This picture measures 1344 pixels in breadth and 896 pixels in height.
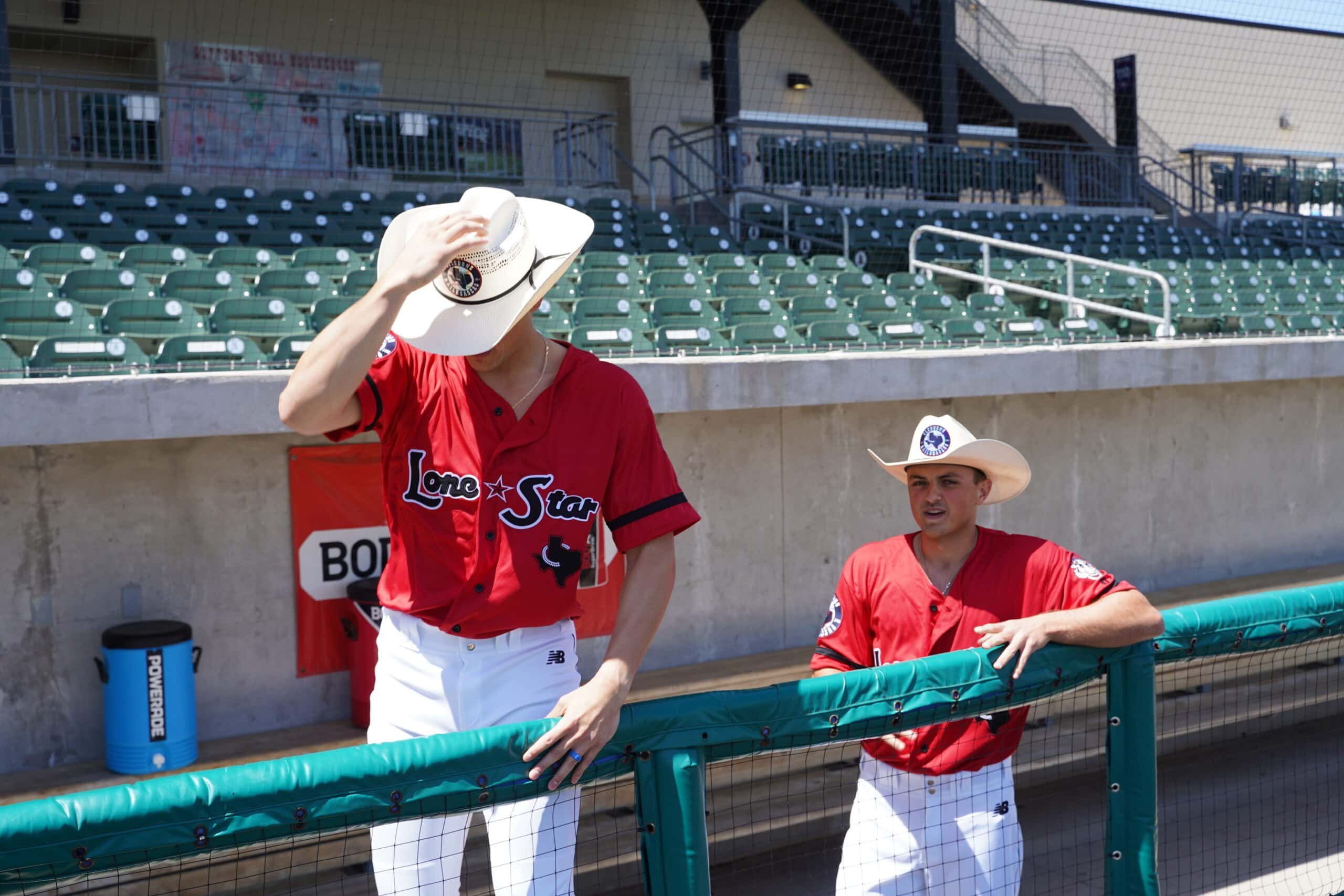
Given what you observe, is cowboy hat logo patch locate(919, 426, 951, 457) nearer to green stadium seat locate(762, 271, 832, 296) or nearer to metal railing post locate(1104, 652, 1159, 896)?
metal railing post locate(1104, 652, 1159, 896)

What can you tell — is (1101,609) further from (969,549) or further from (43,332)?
(43,332)

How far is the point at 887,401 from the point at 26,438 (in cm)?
438

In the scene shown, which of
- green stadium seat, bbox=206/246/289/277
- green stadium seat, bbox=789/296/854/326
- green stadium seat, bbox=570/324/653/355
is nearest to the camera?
green stadium seat, bbox=570/324/653/355

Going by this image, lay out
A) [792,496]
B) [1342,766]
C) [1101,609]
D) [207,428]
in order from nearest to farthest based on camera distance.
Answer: [1101,609] < [207,428] < [1342,766] < [792,496]

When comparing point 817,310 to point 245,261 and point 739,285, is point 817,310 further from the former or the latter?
point 245,261

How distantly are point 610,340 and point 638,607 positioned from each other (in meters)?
5.32

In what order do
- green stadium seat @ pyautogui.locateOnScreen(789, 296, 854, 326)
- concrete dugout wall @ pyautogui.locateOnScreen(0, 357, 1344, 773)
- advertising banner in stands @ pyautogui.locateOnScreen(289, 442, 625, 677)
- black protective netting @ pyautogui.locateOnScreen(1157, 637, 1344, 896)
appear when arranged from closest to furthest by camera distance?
black protective netting @ pyautogui.locateOnScreen(1157, 637, 1344, 896)
concrete dugout wall @ pyautogui.locateOnScreen(0, 357, 1344, 773)
advertising banner in stands @ pyautogui.locateOnScreen(289, 442, 625, 677)
green stadium seat @ pyautogui.locateOnScreen(789, 296, 854, 326)

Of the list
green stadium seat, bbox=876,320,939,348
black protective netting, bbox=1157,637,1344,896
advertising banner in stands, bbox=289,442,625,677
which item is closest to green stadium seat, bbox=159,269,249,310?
advertising banner in stands, bbox=289,442,625,677

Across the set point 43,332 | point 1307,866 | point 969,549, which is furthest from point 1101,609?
point 43,332

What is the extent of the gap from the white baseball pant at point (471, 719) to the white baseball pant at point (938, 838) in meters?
0.85

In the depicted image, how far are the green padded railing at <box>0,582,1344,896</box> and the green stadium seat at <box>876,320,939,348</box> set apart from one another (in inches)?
226

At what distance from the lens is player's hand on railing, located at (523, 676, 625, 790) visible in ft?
5.68

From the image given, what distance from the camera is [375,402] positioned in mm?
1930

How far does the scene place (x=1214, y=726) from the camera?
614 centimetres
